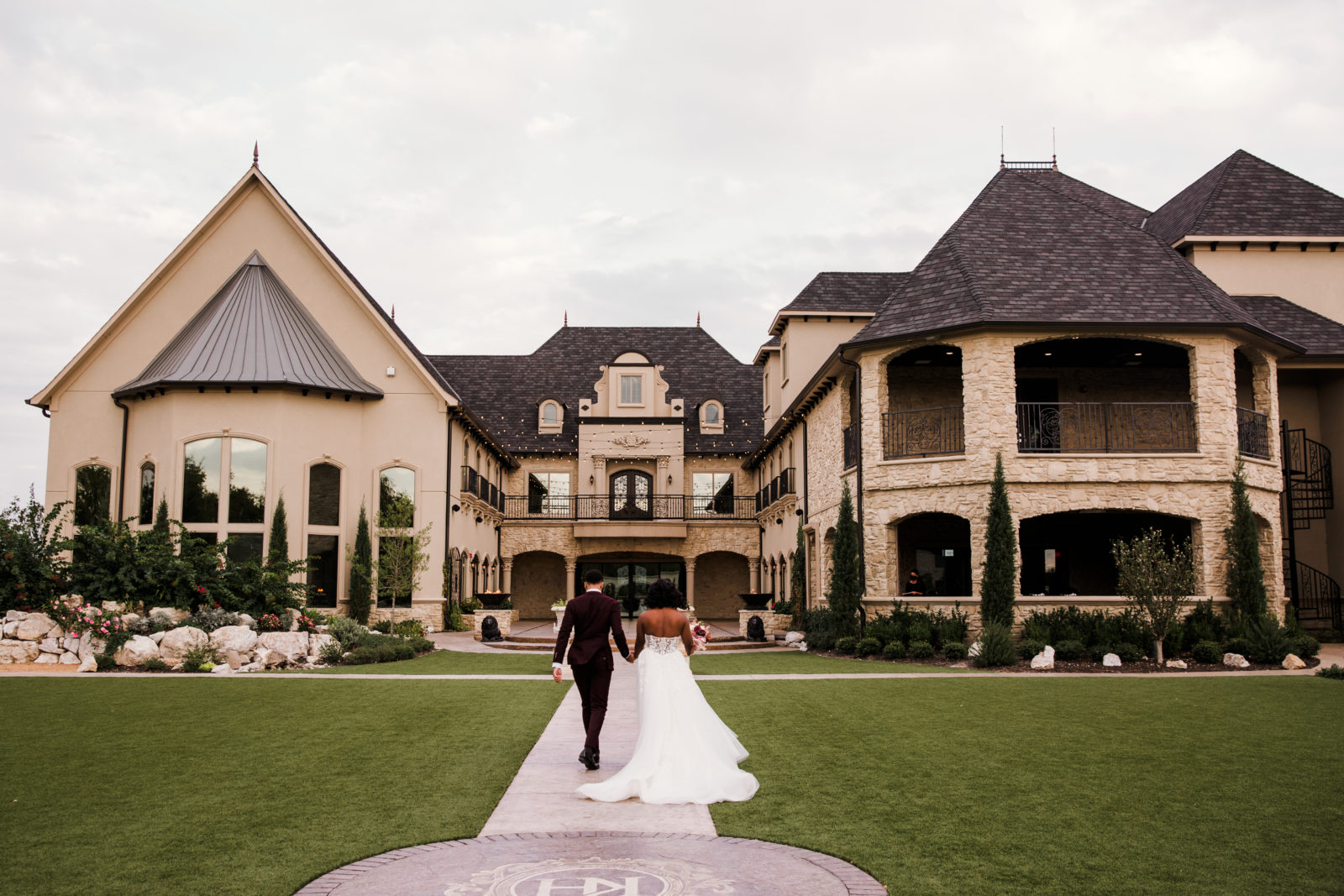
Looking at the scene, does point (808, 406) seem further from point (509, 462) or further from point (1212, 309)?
point (509, 462)

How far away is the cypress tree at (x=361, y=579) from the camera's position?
26562mm

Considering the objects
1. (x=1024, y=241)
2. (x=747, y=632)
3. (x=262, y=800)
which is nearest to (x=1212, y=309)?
(x=1024, y=241)

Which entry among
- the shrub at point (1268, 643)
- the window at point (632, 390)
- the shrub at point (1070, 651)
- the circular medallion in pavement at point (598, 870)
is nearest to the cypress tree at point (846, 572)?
the shrub at point (1070, 651)

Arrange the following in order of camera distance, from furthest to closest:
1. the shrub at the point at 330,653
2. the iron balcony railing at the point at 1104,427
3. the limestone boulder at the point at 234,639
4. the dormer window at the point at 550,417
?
1. the dormer window at the point at 550,417
2. the iron balcony railing at the point at 1104,427
3. the shrub at the point at 330,653
4. the limestone boulder at the point at 234,639

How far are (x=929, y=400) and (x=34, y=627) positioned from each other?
1941cm

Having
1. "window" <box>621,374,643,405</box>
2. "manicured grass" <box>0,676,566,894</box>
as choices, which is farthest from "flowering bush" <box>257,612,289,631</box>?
"window" <box>621,374,643,405</box>

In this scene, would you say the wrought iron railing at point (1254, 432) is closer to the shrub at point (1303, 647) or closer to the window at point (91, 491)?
the shrub at point (1303, 647)

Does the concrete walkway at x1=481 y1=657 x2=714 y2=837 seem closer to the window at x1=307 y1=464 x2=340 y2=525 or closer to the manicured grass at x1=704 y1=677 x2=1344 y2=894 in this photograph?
the manicured grass at x1=704 y1=677 x2=1344 y2=894

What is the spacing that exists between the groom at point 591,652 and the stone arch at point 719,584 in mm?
32632

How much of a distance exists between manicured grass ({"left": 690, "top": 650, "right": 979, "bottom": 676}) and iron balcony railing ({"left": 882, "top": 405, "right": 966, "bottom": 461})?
467cm

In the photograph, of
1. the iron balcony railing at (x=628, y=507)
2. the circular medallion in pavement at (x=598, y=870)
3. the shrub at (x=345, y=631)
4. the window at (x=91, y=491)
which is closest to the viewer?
the circular medallion in pavement at (x=598, y=870)

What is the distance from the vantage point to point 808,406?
28.3m

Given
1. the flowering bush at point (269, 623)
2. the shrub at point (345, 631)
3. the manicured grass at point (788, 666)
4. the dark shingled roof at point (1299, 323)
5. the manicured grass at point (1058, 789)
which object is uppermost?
the dark shingled roof at point (1299, 323)

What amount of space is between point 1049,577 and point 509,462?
843 inches
